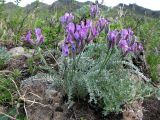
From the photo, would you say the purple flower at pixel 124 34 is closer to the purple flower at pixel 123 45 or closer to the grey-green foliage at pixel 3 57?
the purple flower at pixel 123 45

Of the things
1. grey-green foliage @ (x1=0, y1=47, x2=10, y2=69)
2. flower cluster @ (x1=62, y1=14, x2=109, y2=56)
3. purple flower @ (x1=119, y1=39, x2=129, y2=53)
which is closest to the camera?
flower cluster @ (x1=62, y1=14, x2=109, y2=56)

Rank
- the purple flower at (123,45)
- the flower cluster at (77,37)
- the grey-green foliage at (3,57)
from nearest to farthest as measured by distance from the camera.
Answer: the flower cluster at (77,37)
the purple flower at (123,45)
the grey-green foliage at (3,57)

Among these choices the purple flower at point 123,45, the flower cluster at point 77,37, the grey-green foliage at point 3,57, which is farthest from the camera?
the grey-green foliage at point 3,57

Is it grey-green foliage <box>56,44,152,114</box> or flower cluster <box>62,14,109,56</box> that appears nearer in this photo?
flower cluster <box>62,14,109,56</box>

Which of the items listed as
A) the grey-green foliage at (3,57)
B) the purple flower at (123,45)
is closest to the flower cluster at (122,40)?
the purple flower at (123,45)

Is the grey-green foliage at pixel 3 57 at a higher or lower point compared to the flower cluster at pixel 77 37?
lower

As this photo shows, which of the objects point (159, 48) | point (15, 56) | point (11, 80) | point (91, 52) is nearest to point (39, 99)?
point (11, 80)

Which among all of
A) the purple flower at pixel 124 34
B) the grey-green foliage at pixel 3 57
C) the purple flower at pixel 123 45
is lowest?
the grey-green foliage at pixel 3 57

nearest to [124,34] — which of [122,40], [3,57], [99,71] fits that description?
[122,40]

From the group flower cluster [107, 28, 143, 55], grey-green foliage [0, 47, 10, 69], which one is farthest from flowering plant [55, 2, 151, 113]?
grey-green foliage [0, 47, 10, 69]

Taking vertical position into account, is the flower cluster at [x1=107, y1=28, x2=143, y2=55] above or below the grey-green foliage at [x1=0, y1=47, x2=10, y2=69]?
above

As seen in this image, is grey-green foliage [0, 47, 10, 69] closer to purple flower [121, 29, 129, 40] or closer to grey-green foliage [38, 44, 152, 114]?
grey-green foliage [38, 44, 152, 114]
